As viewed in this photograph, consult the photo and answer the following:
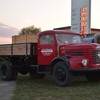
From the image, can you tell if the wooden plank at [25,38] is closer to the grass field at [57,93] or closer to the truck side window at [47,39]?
the truck side window at [47,39]

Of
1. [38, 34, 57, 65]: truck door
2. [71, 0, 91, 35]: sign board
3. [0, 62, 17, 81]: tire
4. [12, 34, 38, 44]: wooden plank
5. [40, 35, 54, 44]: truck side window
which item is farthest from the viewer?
[71, 0, 91, 35]: sign board

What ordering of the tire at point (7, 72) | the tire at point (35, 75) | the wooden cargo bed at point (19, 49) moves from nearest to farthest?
1. the wooden cargo bed at point (19, 49)
2. the tire at point (7, 72)
3. the tire at point (35, 75)

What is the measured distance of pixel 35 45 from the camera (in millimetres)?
15352

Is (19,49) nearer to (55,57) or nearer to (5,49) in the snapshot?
(5,49)

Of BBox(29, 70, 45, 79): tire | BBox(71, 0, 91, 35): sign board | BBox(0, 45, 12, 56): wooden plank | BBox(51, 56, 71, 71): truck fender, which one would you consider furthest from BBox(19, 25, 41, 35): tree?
BBox(51, 56, 71, 71): truck fender

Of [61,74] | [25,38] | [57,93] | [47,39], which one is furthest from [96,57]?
[25,38]

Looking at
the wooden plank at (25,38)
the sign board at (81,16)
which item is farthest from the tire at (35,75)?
the sign board at (81,16)

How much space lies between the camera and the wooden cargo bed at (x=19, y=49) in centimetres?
1532

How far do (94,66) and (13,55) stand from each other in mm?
4549

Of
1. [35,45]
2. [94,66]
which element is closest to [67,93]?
[94,66]

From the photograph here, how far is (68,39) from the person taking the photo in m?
14.6

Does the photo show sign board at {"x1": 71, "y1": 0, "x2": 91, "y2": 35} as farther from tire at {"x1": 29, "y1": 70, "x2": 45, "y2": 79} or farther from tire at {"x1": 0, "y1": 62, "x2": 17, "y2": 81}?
tire at {"x1": 0, "y1": 62, "x2": 17, "y2": 81}

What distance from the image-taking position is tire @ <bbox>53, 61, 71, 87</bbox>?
13.5 m

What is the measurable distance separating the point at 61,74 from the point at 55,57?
0.76 m
